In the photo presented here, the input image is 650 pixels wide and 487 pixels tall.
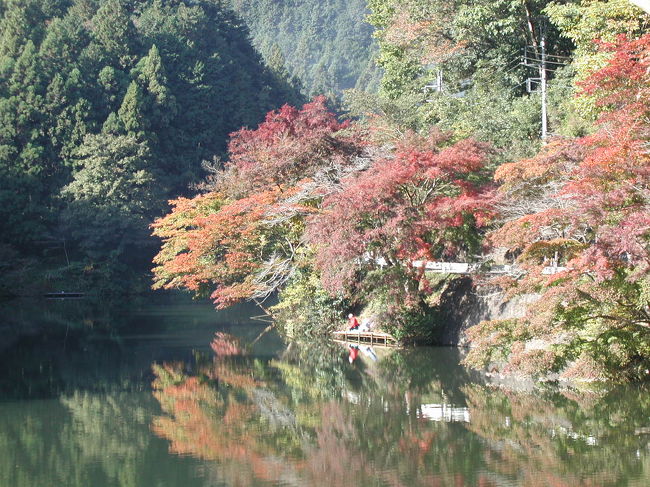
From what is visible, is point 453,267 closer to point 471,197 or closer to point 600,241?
point 471,197

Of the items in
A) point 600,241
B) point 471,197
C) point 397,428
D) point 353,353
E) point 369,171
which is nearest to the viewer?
point 600,241

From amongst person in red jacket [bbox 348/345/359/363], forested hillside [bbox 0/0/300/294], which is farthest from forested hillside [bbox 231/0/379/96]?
person in red jacket [bbox 348/345/359/363]

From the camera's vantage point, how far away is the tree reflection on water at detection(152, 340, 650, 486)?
9781mm

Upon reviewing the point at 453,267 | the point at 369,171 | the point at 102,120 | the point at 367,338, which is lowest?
the point at 367,338

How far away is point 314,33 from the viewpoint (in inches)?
5866

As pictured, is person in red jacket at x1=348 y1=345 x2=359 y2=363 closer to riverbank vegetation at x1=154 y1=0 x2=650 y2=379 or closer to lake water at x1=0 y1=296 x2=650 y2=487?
lake water at x1=0 y1=296 x2=650 y2=487

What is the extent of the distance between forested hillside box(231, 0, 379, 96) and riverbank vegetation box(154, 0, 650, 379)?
101m

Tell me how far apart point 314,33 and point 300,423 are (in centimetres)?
14174

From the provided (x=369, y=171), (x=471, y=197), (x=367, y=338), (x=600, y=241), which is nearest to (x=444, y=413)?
(x=600, y=241)

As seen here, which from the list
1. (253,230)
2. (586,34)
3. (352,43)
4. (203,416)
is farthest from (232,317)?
(352,43)

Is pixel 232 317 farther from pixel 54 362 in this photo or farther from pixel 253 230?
pixel 54 362

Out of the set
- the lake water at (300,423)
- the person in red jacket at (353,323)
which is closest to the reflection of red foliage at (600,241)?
the lake water at (300,423)

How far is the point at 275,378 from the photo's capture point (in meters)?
16.7

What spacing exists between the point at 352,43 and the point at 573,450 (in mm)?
133085
